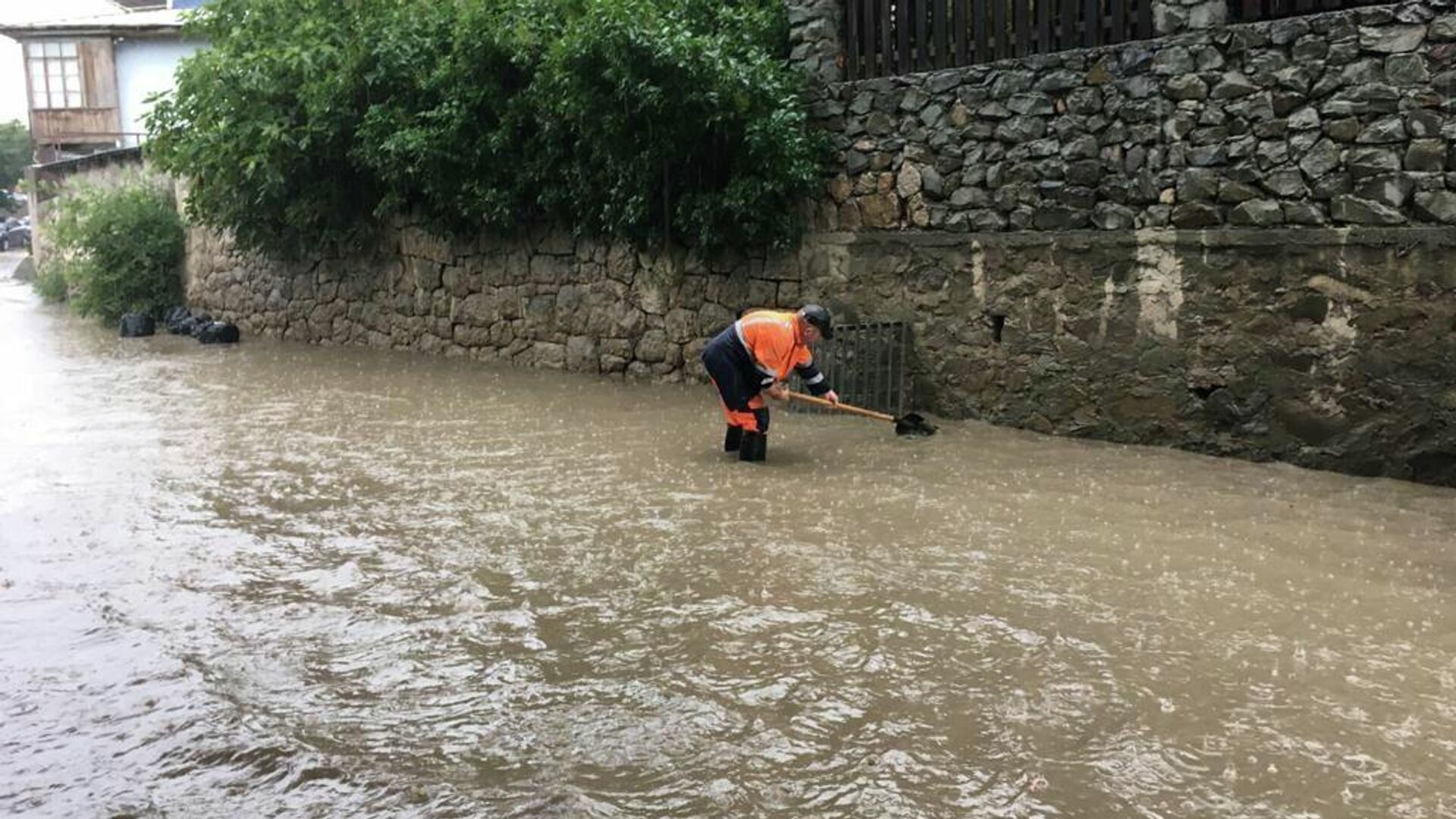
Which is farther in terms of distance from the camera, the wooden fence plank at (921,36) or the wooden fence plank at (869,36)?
the wooden fence plank at (869,36)

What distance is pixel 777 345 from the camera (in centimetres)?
820

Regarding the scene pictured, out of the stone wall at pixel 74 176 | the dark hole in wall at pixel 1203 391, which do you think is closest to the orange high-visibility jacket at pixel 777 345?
the dark hole in wall at pixel 1203 391

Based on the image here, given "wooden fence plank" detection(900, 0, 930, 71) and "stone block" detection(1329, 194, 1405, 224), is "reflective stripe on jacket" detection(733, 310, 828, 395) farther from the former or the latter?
"stone block" detection(1329, 194, 1405, 224)

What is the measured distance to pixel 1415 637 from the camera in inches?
186

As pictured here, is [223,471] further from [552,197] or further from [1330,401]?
[1330,401]

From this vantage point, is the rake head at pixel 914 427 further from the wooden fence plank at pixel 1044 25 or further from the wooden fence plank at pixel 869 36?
the wooden fence plank at pixel 869 36

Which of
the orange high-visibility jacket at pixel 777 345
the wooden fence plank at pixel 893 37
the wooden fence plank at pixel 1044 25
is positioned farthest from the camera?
the wooden fence plank at pixel 893 37

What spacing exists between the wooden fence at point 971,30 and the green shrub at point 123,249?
1402cm

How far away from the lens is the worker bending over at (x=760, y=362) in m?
8.19

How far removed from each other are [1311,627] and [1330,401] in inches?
124

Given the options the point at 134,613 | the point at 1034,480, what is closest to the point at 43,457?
the point at 134,613

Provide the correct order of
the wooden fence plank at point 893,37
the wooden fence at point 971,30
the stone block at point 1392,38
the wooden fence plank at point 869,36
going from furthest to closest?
the wooden fence plank at point 869,36, the wooden fence plank at point 893,37, the wooden fence at point 971,30, the stone block at point 1392,38

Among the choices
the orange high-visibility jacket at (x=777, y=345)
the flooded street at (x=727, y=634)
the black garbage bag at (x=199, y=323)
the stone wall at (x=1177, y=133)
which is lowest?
the flooded street at (x=727, y=634)

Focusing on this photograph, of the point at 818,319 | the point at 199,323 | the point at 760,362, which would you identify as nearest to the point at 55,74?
the point at 199,323
